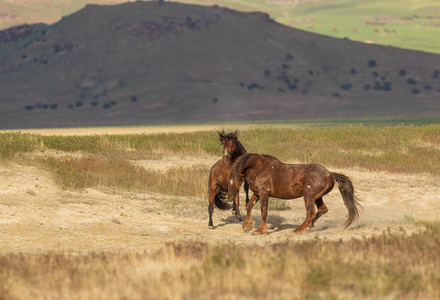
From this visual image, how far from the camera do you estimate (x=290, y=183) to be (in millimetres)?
14734

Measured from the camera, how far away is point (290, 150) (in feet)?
99.1

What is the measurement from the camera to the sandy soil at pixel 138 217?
13828 millimetres

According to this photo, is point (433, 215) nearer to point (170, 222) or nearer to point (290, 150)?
point (170, 222)

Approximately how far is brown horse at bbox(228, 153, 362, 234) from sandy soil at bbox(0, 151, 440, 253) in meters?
0.45

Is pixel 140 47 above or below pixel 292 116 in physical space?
above

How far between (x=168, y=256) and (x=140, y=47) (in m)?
123

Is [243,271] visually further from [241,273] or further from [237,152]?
[237,152]

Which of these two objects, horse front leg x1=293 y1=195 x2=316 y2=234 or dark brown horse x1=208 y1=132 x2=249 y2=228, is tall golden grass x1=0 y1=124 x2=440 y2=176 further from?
horse front leg x1=293 y1=195 x2=316 y2=234

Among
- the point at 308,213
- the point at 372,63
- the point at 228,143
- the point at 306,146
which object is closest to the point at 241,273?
the point at 308,213

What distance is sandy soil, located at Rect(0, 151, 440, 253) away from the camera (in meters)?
→ 13.8

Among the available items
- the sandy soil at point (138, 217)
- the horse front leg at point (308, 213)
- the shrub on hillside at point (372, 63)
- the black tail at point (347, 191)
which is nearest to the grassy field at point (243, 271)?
the sandy soil at point (138, 217)

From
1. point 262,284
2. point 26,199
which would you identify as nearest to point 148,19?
point 26,199

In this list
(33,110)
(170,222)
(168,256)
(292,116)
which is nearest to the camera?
(168,256)

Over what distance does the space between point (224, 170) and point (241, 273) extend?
23.0ft
